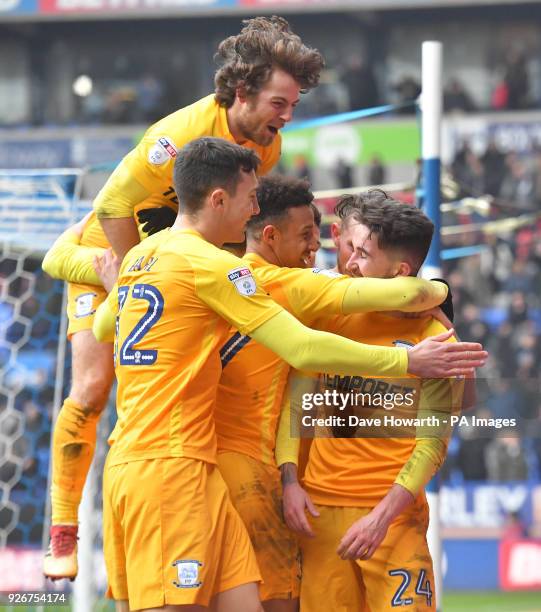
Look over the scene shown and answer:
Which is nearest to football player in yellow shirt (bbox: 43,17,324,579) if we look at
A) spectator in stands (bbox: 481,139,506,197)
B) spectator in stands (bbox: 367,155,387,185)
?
spectator in stands (bbox: 367,155,387,185)

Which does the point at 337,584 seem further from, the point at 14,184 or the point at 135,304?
the point at 14,184

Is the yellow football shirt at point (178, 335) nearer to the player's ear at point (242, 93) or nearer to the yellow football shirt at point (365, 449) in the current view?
the yellow football shirt at point (365, 449)

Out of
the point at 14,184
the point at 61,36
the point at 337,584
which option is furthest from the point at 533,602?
the point at 61,36

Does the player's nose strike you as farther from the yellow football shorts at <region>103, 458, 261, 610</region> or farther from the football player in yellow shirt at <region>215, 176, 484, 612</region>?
the yellow football shorts at <region>103, 458, 261, 610</region>

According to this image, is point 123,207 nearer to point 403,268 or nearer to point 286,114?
point 286,114

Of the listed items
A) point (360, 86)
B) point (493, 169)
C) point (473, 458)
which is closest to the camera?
point (473, 458)

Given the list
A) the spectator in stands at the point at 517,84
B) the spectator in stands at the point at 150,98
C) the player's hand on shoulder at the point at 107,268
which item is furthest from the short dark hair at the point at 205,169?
the spectator in stands at the point at 150,98

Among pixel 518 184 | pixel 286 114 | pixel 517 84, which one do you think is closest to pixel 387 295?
pixel 286 114

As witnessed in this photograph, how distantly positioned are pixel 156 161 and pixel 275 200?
545mm

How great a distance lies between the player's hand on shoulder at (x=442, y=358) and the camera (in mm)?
3293

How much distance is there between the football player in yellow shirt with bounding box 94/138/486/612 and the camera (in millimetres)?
3256

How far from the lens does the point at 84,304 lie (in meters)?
4.76

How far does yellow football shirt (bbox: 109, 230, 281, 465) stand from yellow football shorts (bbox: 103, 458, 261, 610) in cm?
6

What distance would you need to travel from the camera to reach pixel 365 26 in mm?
21156
